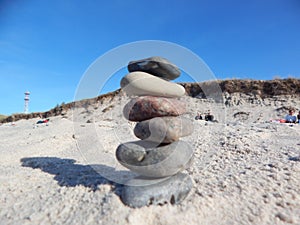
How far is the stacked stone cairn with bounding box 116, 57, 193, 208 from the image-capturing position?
2.85 m

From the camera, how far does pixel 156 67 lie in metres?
3.45

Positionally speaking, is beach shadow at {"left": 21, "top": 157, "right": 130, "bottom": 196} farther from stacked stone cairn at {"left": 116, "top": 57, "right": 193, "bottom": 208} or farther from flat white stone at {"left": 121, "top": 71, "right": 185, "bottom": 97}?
flat white stone at {"left": 121, "top": 71, "right": 185, "bottom": 97}

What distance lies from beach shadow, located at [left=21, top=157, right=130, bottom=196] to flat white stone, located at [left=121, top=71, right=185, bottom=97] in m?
1.62

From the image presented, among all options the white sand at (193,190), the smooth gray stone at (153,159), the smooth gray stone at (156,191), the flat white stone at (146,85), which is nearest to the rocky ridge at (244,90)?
the white sand at (193,190)

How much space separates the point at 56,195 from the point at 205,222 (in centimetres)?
228

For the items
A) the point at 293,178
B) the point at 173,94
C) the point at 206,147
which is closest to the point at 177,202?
the point at 173,94

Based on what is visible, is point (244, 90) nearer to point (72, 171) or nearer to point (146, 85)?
point (146, 85)

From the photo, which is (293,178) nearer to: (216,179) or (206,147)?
(216,179)

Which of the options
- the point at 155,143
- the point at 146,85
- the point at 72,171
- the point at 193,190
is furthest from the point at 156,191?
the point at 72,171

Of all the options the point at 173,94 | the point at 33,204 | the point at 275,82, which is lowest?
the point at 33,204

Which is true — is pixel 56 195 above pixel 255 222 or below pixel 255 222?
above

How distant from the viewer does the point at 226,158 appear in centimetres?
462

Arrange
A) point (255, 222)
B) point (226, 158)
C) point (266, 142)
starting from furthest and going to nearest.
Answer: point (266, 142)
point (226, 158)
point (255, 222)

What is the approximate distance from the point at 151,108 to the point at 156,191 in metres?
1.25
